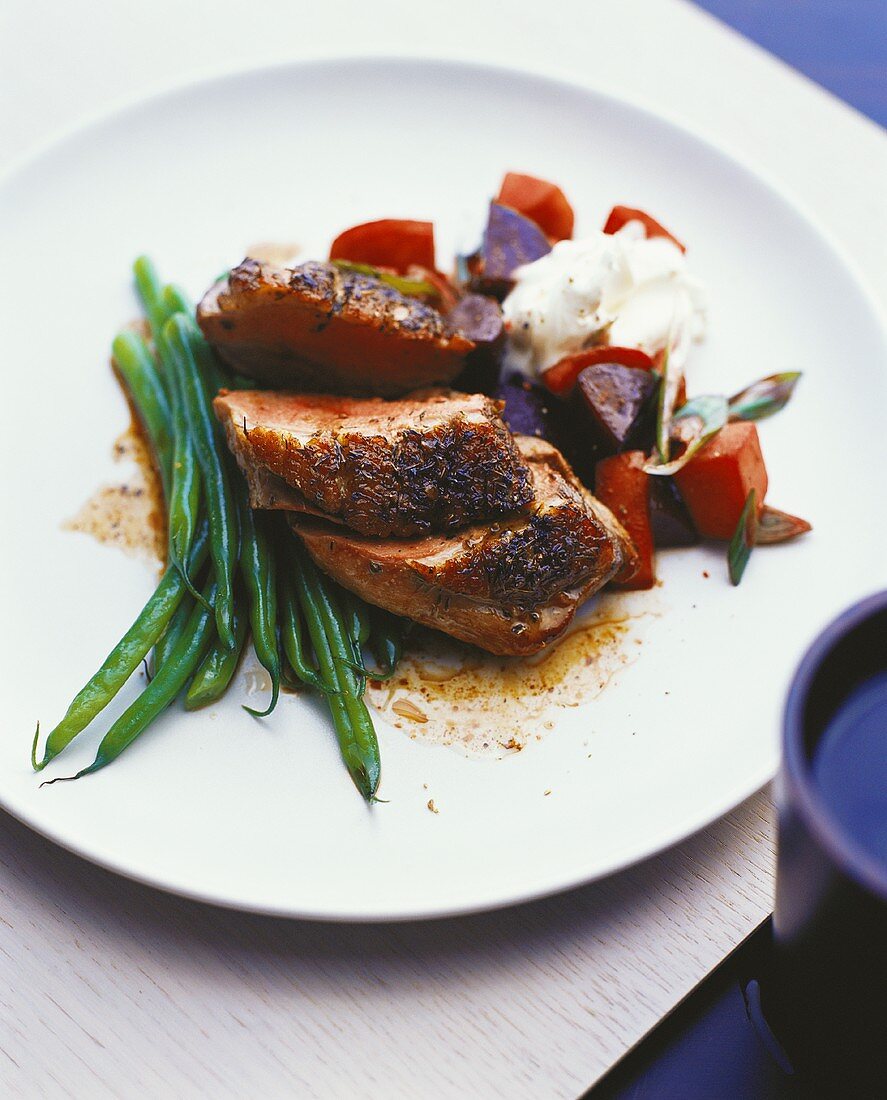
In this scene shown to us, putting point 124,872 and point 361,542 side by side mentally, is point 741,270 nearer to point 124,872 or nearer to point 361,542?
point 361,542

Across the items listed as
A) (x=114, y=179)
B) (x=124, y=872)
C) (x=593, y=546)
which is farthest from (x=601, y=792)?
(x=114, y=179)

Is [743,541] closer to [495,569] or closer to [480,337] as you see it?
[495,569]

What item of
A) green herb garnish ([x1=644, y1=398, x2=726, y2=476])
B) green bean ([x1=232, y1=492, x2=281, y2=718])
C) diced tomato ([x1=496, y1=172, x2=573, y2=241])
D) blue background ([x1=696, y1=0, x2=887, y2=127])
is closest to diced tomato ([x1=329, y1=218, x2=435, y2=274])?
diced tomato ([x1=496, y1=172, x2=573, y2=241])

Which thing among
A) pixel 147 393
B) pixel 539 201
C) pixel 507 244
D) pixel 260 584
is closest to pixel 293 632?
pixel 260 584

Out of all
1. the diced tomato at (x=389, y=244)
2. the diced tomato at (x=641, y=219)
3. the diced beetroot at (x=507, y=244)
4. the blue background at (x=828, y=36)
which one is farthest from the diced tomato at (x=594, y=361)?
the blue background at (x=828, y=36)

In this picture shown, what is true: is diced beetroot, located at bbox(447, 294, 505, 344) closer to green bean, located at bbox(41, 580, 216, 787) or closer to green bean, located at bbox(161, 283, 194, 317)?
green bean, located at bbox(161, 283, 194, 317)
